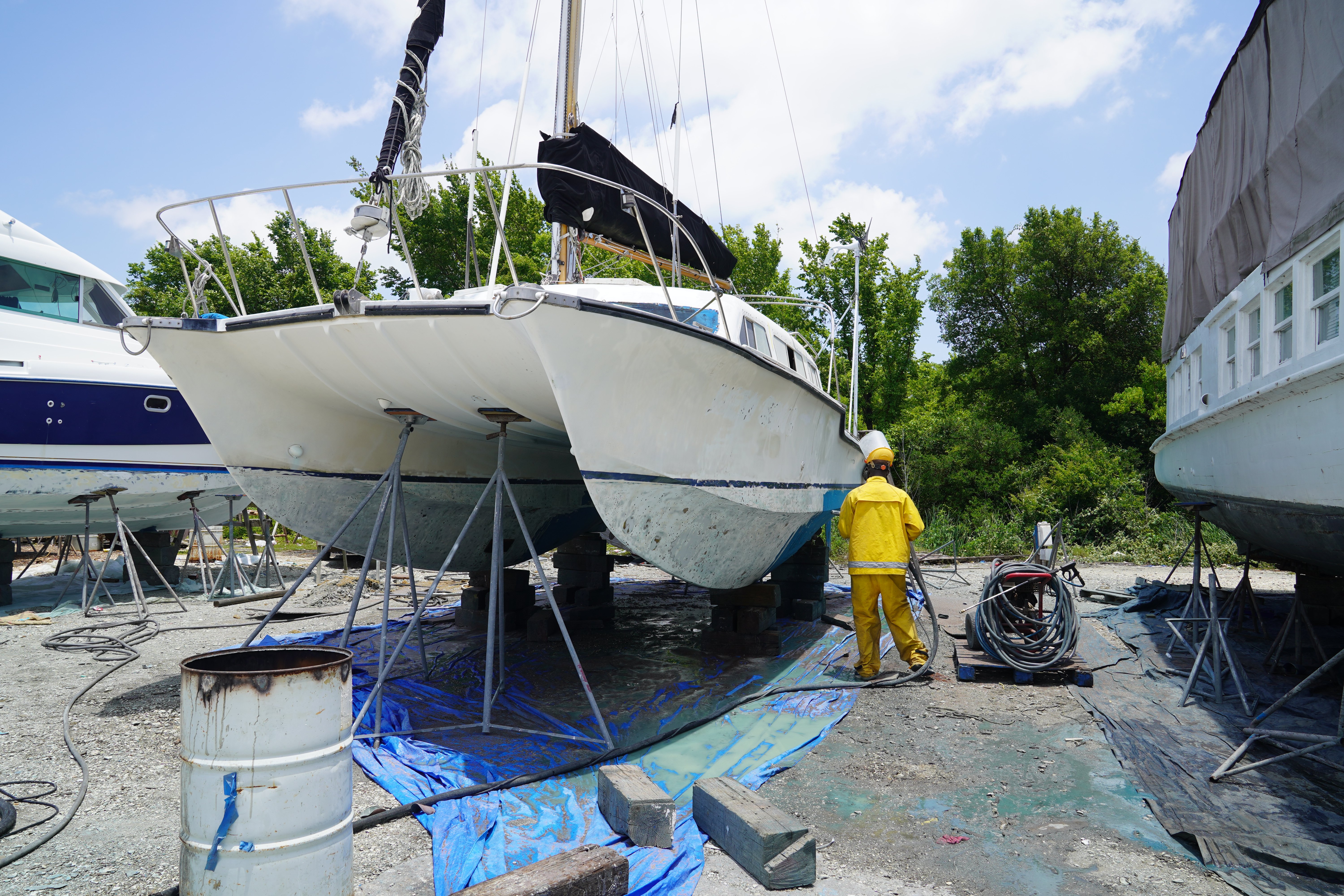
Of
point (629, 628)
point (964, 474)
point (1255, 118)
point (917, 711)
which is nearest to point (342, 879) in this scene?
point (917, 711)

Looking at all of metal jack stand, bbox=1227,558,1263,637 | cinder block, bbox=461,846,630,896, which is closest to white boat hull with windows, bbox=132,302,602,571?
cinder block, bbox=461,846,630,896

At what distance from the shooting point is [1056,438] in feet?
66.6

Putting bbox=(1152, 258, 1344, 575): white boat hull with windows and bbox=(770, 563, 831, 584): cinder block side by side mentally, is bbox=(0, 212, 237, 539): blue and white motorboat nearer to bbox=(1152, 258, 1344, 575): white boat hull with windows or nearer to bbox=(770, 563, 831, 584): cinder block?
bbox=(770, 563, 831, 584): cinder block

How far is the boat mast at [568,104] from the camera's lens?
6.95m

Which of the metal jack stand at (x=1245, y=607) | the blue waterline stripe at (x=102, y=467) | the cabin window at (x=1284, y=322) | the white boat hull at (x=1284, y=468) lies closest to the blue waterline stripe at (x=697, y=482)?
the white boat hull at (x=1284, y=468)

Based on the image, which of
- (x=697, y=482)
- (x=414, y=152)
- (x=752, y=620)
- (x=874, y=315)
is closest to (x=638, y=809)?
(x=697, y=482)

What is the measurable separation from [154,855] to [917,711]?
3.78m

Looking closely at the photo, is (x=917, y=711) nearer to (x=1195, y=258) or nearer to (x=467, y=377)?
(x=467, y=377)

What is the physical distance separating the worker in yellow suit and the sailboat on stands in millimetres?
570

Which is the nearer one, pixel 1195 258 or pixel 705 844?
pixel 705 844

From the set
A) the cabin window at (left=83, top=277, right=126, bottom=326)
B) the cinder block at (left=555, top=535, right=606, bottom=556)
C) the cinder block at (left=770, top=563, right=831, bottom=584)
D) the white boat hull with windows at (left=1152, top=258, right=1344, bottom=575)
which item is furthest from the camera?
the cabin window at (left=83, top=277, right=126, bottom=326)

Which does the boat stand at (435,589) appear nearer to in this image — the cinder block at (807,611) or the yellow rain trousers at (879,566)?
the yellow rain trousers at (879,566)

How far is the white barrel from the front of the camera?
205cm

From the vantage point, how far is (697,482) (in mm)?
4504
